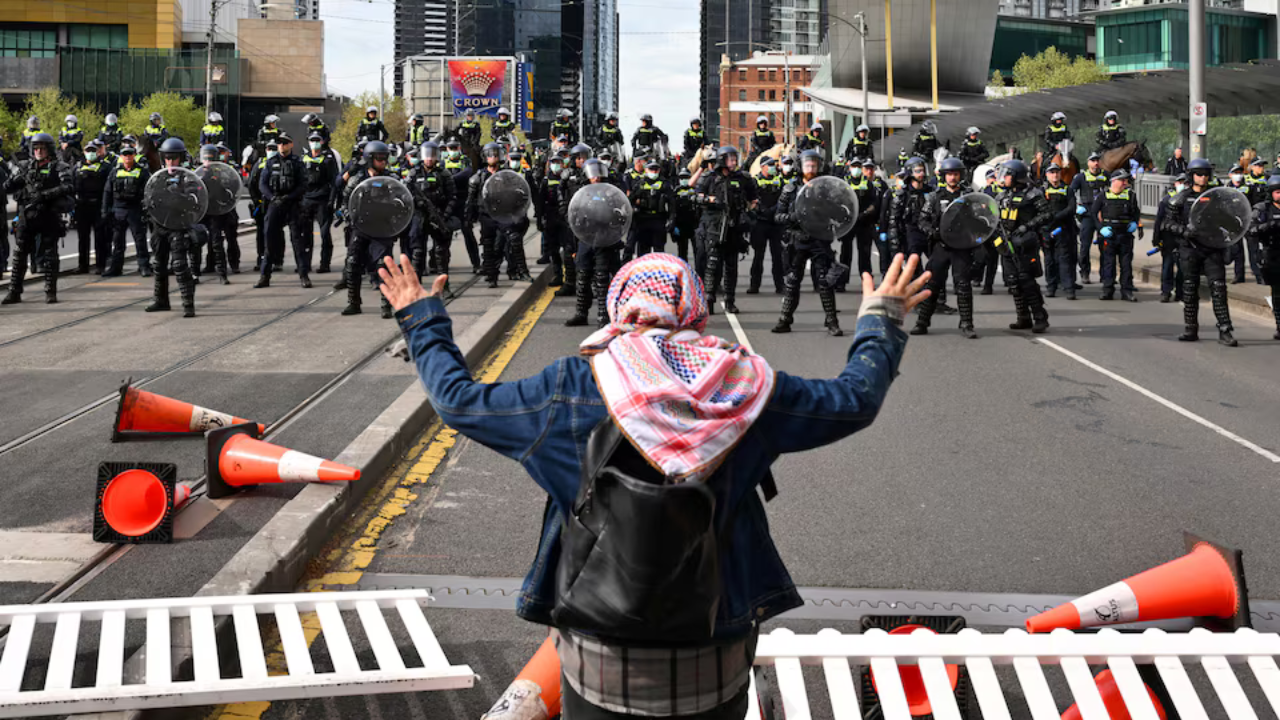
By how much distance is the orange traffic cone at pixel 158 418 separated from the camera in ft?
27.2

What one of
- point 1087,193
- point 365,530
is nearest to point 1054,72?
point 1087,193

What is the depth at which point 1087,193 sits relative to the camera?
19.9 meters

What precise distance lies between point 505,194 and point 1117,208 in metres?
8.67

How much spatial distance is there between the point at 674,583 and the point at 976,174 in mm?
27718

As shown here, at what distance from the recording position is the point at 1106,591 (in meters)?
5.24

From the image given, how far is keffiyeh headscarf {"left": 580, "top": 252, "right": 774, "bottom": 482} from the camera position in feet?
8.73

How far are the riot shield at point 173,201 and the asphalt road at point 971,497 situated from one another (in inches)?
188

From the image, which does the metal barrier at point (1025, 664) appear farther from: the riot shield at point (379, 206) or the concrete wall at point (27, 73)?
the concrete wall at point (27, 73)

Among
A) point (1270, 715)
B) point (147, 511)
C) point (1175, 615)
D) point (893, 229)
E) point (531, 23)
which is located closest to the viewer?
point (1270, 715)

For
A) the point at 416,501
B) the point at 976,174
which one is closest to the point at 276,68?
the point at 976,174

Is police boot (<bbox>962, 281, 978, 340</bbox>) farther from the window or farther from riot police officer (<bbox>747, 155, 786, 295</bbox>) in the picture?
the window

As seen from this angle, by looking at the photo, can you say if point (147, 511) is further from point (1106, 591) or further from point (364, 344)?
point (364, 344)

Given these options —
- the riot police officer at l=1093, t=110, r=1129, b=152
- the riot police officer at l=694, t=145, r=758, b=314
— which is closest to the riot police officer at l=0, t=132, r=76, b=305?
the riot police officer at l=694, t=145, r=758, b=314

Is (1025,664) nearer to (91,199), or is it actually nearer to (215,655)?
(215,655)
